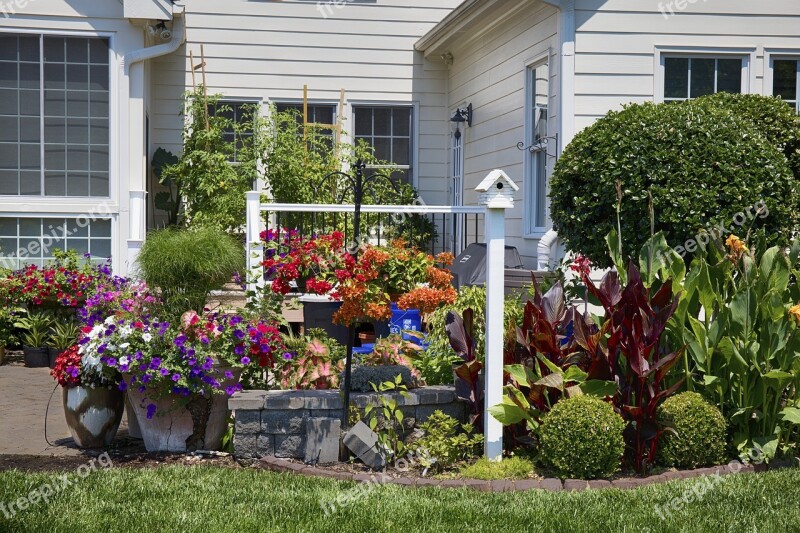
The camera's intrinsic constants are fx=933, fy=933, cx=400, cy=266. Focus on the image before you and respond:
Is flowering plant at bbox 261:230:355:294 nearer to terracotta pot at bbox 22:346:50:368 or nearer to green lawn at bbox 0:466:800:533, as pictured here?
green lawn at bbox 0:466:800:533

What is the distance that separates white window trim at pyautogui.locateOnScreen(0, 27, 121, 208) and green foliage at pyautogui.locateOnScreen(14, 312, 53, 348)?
127cm

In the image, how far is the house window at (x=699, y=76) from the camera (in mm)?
8703

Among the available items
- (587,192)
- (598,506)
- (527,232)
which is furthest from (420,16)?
(598,506)

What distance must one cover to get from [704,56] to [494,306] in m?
4.69

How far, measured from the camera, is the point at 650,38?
856cm

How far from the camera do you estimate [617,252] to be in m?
5.74

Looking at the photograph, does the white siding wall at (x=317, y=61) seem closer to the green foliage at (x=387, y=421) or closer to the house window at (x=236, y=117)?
the house window at (x=236, y=117)

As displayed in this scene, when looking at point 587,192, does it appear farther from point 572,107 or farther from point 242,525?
point 242,525

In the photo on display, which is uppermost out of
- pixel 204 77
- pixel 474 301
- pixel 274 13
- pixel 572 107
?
pixel 274 13

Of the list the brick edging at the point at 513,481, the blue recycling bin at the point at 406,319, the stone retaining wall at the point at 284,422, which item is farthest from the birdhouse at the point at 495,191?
the blue recycling bin at the point at 406,319

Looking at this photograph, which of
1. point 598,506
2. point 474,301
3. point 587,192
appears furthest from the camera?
point 587,192

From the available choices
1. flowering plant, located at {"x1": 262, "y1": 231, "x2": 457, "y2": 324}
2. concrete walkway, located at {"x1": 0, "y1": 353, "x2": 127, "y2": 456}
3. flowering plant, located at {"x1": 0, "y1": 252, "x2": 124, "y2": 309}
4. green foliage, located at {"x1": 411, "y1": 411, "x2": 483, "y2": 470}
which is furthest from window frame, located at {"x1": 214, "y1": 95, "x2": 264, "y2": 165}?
green foliage, located at {"x1": 411, "y1": 411, "x2": 483, "y2": 470}

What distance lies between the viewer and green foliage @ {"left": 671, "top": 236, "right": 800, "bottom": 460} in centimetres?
532

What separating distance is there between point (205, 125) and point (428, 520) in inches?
323
